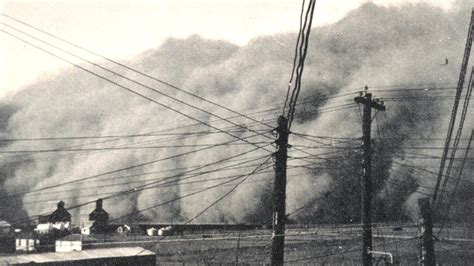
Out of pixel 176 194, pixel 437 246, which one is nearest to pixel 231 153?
pixel 176 194

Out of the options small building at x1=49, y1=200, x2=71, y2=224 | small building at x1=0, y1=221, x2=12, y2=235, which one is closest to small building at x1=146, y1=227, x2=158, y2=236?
small building at x1=49, y1=200, x2=71, y2=224

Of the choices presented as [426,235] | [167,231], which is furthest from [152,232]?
[426,235]

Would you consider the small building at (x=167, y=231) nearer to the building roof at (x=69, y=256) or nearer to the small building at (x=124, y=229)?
the small building at (x=124, y=229)

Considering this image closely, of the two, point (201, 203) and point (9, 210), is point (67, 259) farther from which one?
point (9, 210)

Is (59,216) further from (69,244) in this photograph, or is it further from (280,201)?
(280,201)

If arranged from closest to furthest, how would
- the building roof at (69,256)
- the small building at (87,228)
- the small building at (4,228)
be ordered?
the building roof at (69,256) < the small building at (4,228) < the small building at (87,228)

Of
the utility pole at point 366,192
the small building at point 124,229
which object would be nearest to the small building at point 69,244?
the small building at point 124,229

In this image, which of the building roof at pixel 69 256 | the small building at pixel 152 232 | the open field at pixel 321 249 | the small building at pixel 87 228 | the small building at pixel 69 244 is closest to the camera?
the building roof at pixel 69 256
